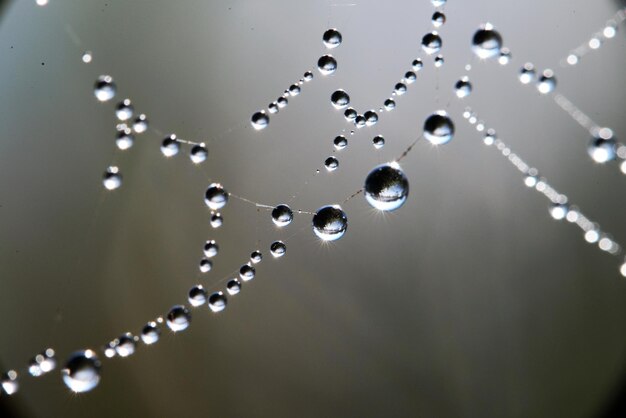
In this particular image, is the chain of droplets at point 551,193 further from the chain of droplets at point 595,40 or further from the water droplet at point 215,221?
the water droplet at point 215,221

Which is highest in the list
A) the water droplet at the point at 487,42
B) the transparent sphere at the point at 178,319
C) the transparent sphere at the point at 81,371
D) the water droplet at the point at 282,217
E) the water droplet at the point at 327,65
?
the water droplet at the point at 327,65

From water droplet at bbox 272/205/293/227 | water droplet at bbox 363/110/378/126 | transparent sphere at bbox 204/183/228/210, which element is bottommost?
water droplet at bbox 272/205/293/227

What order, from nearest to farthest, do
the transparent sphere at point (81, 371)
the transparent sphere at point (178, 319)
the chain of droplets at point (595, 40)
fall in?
the transparent sphere at point (81, 371), the transparent sphere at point (178, 319), the chain of droplets at point (595, 40)

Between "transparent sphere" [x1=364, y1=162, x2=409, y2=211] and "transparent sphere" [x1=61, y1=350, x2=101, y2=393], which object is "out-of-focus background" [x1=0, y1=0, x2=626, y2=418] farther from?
"transparent sphere" [x1=61, y1=350, x2=101, y2=393]

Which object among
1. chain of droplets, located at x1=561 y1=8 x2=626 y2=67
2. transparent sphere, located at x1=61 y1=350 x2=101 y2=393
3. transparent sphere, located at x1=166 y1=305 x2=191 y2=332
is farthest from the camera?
chain of droplets, located at x1=561 y1=8 x2=626 y2=67

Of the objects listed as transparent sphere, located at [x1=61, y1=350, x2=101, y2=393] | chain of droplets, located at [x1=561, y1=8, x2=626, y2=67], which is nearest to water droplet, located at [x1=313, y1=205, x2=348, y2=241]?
transparent sphere, located at [x1=61, y1=350, x2=101, y2=393]

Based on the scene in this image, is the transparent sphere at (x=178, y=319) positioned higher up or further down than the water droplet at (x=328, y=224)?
further down

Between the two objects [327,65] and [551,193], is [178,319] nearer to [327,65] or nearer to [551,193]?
[327,65]

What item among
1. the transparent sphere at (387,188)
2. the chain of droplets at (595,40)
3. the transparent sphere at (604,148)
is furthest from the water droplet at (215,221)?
the chain of droplets at (595,40)
